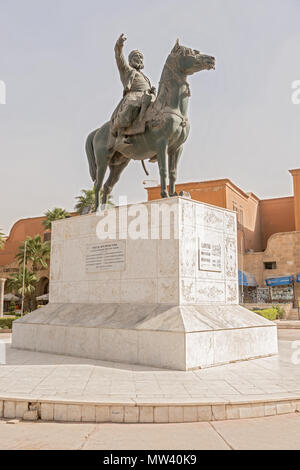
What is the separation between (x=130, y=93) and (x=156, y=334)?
5.12 meters

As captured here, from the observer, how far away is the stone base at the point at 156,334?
6.22m

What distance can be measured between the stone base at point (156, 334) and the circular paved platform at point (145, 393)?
0.30 meters

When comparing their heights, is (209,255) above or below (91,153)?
below

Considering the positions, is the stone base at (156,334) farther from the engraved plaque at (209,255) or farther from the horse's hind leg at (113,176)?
the horse's hind leg at (113,176)

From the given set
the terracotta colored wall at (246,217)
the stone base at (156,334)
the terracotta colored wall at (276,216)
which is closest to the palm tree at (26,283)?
the terracotta colored wall at (246,217)

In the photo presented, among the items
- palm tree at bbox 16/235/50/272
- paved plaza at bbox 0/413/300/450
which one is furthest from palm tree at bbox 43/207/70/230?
paved plaza at bbox 0/413/300/450

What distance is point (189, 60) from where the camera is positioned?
25.2 feet

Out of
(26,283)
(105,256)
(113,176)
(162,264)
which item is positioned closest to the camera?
(162,264)

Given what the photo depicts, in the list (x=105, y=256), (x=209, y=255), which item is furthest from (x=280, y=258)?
(x=105, y=256)

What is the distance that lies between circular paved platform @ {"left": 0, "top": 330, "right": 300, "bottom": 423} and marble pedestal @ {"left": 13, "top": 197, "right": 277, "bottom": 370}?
526 millimetres

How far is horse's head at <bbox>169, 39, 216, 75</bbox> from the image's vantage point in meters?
7.62

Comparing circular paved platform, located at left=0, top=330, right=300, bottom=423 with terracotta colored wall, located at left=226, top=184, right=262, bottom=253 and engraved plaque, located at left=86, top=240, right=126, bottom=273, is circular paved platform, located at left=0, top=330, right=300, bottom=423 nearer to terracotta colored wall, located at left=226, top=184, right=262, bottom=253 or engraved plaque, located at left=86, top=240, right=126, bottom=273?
engraved plaque, located at left=86, top=240, right=126, bottom=273

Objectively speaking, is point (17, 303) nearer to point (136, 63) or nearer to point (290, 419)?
point (136, 63)

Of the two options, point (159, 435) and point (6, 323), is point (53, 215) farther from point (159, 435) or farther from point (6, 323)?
point (159, 435)
